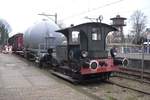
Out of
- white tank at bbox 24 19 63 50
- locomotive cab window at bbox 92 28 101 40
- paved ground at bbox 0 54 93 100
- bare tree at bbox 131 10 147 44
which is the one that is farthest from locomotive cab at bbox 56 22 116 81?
bare tree at bbox 131 10 147 44

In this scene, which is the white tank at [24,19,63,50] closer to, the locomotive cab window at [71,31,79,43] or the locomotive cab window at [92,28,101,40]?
the locomotive cab window at [71,31,79,43]

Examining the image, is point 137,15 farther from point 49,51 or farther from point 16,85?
point 16,85

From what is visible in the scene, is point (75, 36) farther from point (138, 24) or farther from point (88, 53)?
point (138, 24)

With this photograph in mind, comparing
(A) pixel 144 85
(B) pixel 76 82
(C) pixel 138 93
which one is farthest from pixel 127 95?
(B) pixel 76 82

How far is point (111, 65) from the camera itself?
12477mm

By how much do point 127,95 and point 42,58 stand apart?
957cm

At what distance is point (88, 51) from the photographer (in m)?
12.6

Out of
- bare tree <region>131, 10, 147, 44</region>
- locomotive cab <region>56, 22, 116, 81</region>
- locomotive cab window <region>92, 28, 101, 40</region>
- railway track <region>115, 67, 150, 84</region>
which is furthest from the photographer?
bare tree <region>131, 10, 147, 44</region>

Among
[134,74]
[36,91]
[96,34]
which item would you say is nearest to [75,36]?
[96,34]

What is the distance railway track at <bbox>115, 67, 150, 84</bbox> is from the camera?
43.5 feet

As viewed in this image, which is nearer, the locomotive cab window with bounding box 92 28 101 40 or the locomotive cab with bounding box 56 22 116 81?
the locomotive cab with bounding box 56 22 116 81

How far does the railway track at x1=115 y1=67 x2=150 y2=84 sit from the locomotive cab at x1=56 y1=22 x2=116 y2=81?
1.73 meters

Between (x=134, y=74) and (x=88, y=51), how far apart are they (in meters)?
3.49

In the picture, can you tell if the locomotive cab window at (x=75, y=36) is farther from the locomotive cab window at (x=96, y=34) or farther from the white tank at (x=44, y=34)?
the white tank at (x=44, y=34)
